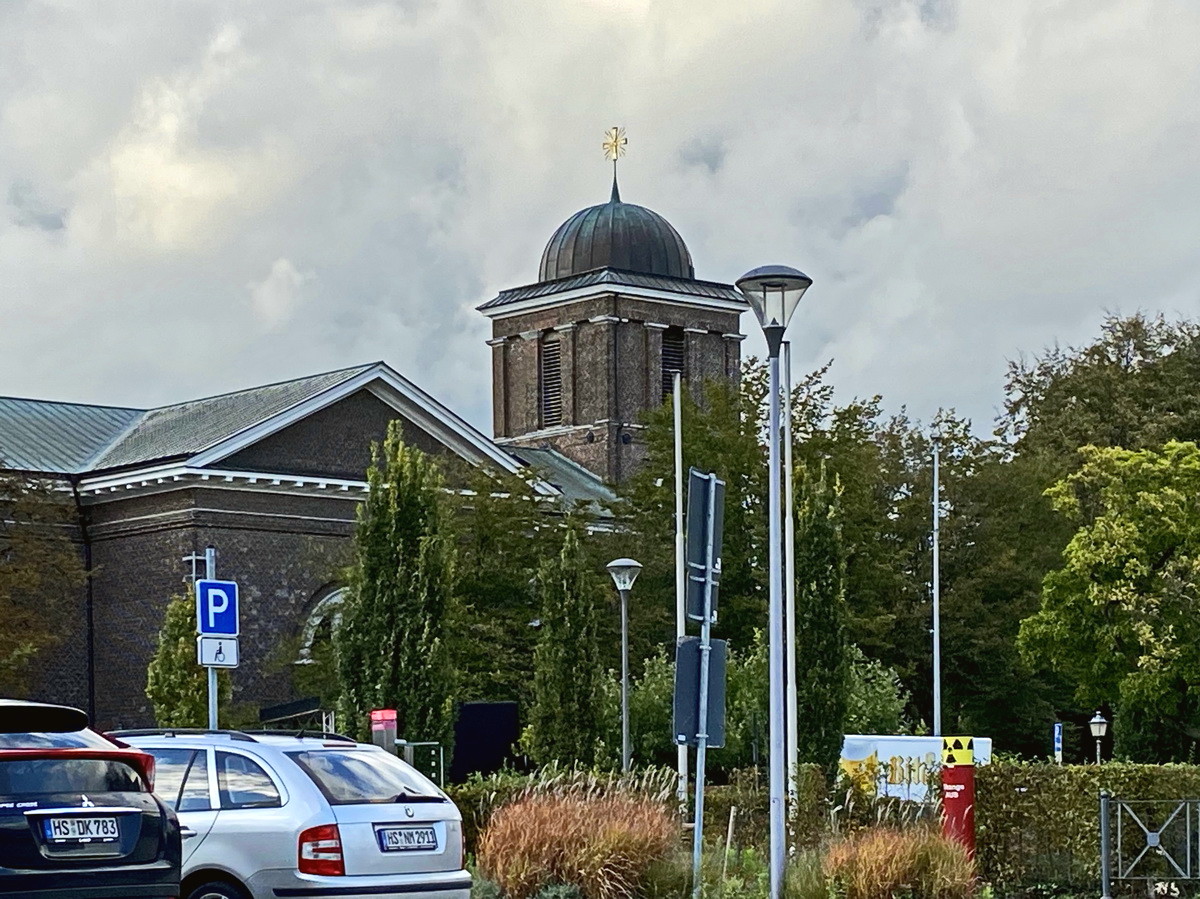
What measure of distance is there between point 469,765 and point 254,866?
2768cm

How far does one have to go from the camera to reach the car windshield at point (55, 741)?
12695 millimetres

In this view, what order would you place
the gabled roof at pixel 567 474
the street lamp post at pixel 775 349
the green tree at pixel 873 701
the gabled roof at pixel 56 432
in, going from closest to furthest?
the street lamp post at pixel 775 349
the green tree at pixel 873 701
the gabled roof at pixel 56 432
the gabled roof at pixel 567 474

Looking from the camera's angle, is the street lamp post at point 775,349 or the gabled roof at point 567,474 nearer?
the street lamp post at point 775,349

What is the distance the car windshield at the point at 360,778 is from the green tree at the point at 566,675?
2259 centimetres

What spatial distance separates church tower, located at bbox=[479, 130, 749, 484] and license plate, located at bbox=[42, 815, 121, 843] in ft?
191

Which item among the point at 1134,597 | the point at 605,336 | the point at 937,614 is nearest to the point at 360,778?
the point at 937,614

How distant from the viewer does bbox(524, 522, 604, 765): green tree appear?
38969 millimetres

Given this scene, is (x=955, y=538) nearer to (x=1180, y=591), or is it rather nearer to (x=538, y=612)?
(x=1180, y=591)

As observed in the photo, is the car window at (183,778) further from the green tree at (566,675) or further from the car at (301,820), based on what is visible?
the green tree at (566,675)

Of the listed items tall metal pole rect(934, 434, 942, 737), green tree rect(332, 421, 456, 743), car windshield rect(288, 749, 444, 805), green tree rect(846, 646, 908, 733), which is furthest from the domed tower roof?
car windshield rect(288, 749, 444, 805)

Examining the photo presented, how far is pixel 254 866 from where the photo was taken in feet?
50.5

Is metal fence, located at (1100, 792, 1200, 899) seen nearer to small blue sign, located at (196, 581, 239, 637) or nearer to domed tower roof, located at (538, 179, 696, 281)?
small blue sign, located at (196, 581, 239, 637)

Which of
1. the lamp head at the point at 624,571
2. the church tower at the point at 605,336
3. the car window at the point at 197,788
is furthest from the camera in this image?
the church tower at the point at 605,336

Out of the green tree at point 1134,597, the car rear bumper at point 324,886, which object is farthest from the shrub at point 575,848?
the green tree at point 1134,597
